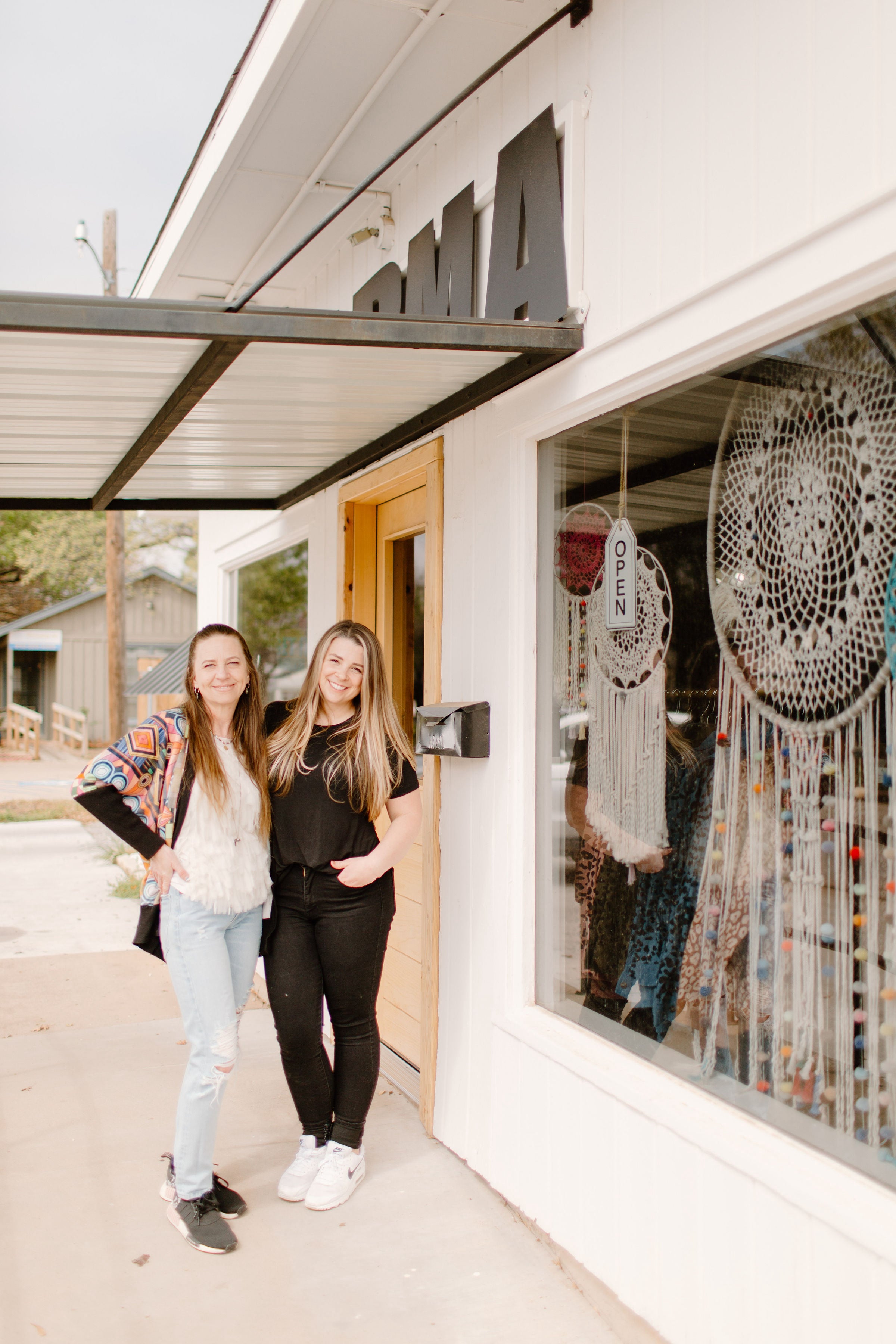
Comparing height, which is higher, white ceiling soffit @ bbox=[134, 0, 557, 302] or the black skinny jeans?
white ceiling soffit @ bbox=[134, 0, 557, 302]

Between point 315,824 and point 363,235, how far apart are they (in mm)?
2517

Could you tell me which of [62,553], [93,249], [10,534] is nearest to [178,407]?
[93,249]

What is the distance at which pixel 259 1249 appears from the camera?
9.11 feet

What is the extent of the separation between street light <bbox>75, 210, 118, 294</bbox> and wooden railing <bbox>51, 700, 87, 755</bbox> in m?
10.4

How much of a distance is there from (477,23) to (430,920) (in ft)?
9.11

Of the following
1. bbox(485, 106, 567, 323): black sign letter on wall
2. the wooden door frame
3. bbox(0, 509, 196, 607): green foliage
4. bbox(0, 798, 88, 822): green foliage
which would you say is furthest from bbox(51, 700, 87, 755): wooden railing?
bbox(485, 106, 567, 323): black sign letter on wall

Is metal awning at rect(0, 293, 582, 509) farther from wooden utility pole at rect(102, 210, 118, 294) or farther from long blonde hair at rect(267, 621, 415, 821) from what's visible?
wooden utility pole at rect(102, 210, 118, 294)

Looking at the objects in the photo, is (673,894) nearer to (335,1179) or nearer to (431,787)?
(431,787)

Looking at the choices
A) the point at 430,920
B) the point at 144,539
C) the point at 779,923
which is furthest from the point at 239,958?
the point at 144,539

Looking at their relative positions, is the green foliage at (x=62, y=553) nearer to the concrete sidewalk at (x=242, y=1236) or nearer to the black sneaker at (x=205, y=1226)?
the concrete sidewalk at (x=242, y=1236)

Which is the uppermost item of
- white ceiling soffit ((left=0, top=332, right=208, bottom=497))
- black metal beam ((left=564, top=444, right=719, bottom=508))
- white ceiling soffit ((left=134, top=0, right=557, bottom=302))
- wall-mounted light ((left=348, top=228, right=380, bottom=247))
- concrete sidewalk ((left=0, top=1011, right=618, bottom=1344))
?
white ceiling soffit ((left=134, top=0, right=557, bottom=302))

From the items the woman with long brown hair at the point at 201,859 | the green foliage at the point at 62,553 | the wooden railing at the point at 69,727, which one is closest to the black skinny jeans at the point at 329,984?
the woman with long brown hair at the point at 201,859

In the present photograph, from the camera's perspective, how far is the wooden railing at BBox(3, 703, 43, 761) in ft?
73.5

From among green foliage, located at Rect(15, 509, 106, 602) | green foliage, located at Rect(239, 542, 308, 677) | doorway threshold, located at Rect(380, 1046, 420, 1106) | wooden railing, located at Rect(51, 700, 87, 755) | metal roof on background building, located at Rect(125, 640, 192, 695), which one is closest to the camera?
doorway threshold, located at Rect(380, 1046, 420, 1106)
